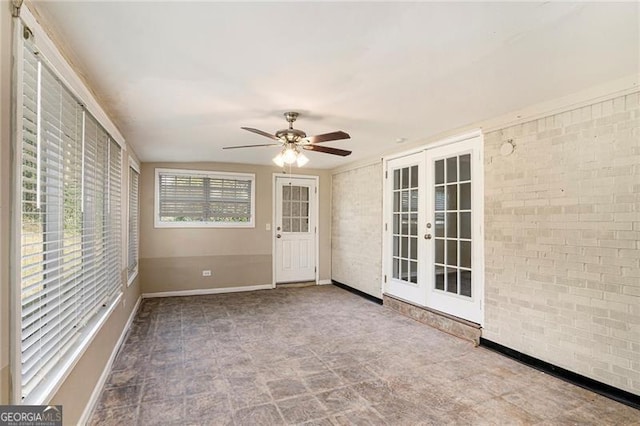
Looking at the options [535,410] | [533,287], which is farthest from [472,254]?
[535,410]

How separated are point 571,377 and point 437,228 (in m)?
1.93

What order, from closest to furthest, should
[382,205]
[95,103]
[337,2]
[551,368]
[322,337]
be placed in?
[337,2]
[95,103]
[551,368]
[322,337]
[382,205]

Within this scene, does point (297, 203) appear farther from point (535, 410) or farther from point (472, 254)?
point (535, 410)

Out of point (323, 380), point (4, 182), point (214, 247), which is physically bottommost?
point (323, 380)

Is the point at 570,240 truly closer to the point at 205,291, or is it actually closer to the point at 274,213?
the point at 274,213

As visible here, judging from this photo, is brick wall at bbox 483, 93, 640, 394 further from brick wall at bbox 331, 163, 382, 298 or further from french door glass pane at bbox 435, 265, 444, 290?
brick wall at bbox 331, 163, 382, 298

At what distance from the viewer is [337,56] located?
2.01 m

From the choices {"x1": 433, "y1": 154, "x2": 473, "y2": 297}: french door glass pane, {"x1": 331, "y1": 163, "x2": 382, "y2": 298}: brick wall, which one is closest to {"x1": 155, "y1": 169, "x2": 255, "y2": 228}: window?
{"x1": 331, "y1": 163, "x2": 382, "y2": 298}: brick wall

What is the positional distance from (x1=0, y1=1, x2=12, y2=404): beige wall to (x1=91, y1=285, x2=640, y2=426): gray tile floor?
1.25m

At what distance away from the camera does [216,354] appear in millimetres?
3211

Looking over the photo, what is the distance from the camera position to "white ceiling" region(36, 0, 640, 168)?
5.29ft

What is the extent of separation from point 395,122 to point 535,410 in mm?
2735

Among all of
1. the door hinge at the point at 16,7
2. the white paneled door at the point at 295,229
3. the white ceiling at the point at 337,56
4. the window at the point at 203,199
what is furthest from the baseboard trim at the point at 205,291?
the door hinge at the point at 16,7

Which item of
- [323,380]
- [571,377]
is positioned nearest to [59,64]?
[323,380]
